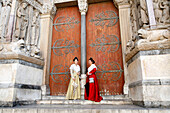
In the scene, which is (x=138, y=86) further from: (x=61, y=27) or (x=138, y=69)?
(x=61, y=27)

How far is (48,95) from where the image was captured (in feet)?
16.4

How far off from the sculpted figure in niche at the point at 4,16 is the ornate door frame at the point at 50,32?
145 centimetres

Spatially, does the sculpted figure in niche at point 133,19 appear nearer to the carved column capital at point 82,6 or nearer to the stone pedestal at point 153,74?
the stone pedestal at point 153,74

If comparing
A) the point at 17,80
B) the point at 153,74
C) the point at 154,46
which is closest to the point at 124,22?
the point at 154,46

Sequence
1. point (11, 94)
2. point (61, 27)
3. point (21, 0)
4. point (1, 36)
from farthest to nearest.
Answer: point (61, 27) < point (21, 0) < point (1, 36) < point (11, 94)

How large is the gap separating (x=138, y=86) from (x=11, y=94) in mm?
3305

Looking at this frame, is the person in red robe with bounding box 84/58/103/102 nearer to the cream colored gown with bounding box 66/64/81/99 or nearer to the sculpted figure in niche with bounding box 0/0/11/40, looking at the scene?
the cream colored gown with bounding box 66/64/81/99

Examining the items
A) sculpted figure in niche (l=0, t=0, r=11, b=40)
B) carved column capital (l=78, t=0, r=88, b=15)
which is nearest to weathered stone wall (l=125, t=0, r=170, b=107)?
carved column capital (l=78, t=0, r=88, b=15)

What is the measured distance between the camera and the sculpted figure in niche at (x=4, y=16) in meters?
Result: 4.28

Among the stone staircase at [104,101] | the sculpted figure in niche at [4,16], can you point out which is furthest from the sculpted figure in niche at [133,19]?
the sculpted figure in niche at [4,16]

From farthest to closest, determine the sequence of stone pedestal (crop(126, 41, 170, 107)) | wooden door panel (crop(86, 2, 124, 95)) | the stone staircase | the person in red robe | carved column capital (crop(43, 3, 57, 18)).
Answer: carved column capital (crop(43, 3, 57, 18)) → wooden door panel (crop(86, 2, 124, 95)) → the person in red robe → the stone staircase → stone pedestal (crop(126, 41, 170, 107))

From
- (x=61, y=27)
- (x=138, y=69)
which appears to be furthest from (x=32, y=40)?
(x=138, y=69)

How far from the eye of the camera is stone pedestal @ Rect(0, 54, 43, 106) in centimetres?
369

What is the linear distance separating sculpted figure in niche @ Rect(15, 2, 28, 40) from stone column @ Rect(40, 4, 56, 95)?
86 cm
